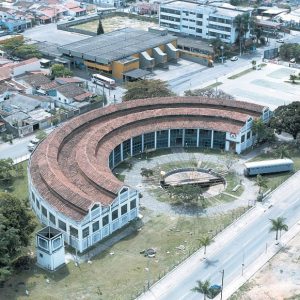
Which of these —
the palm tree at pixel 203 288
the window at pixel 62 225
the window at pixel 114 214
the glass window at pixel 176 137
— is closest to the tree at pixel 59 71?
the glass window at pixel 176 137

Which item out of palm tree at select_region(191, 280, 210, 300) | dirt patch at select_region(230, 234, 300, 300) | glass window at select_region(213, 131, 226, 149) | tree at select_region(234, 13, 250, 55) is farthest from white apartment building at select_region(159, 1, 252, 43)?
palm tree at select_region(191, 280, 210, 300)

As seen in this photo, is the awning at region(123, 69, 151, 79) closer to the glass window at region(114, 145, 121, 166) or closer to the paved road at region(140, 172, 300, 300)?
the glass window at region(114, 145, 121, 166)

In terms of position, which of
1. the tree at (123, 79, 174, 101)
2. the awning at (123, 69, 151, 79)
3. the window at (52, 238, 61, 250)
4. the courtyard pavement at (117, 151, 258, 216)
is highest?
the tree at (123, 79, 174, 101)

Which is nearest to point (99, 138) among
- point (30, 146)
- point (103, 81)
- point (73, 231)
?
point (30, 146)

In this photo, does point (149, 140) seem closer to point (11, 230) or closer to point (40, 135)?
point (40, 135)

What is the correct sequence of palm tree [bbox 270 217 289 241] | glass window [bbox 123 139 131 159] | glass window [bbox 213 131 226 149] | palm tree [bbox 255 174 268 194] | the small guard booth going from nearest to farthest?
the small guard booth < palm tree [bbox 270 217 289 241] < palm tree [bbox 255 174 268 194] < glass window [bbox 123 139 131 159] < glass window [bbox 213 131 226 149]

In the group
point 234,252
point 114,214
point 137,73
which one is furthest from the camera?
point 137,73
